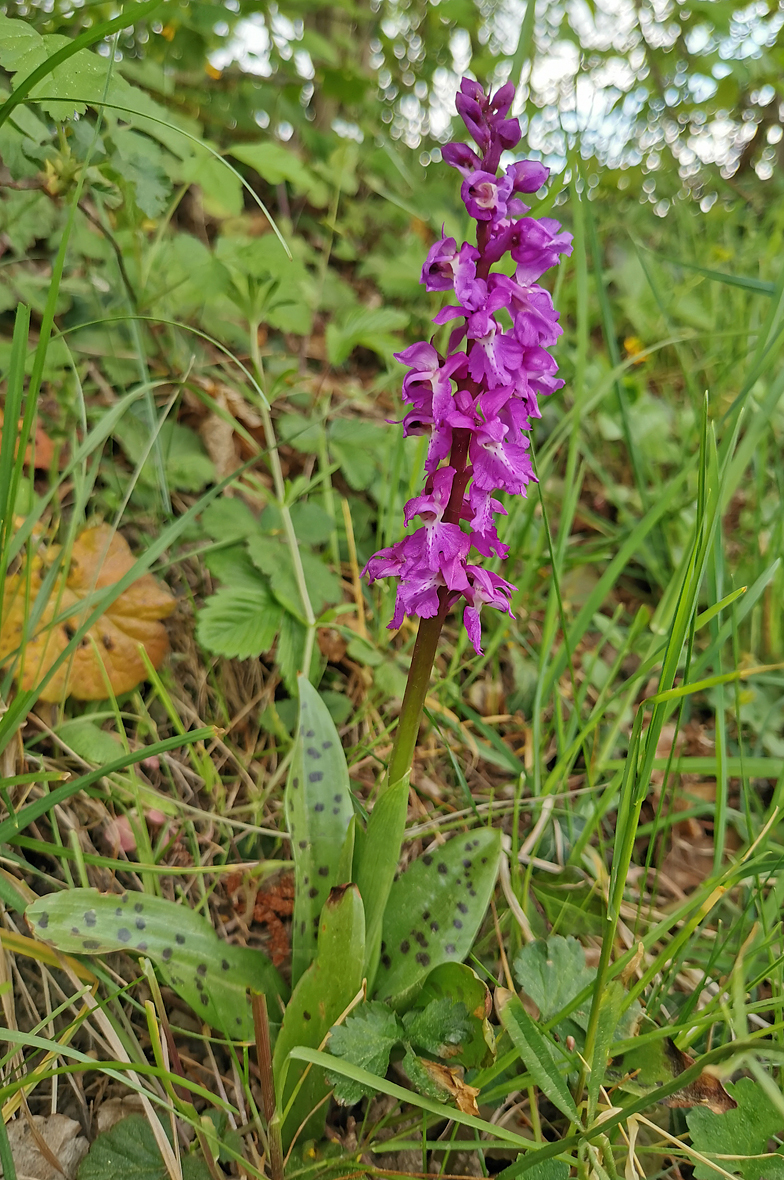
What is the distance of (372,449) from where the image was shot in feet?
8.52

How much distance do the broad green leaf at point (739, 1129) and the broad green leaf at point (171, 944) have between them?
778 mm

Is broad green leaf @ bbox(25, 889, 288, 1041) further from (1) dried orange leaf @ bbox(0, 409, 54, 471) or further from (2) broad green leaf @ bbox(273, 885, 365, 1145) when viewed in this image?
(1) dried orange leaf @ bbox(0, 409, 54, 471)

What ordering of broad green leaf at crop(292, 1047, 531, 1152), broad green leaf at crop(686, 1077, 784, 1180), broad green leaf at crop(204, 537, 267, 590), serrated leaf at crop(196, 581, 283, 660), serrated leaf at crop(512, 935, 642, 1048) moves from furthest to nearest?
broad green leaf at crop(204, 537, 267, 590) < serrated leaf at crop(196, 581, 283, 660) < serrated leaf at crop(512, 935, 642, 1048) < broad green leaf at crop(686, 1077, 784, 1180) < broad green leaf at crop(292, 1047, 531, 1152)

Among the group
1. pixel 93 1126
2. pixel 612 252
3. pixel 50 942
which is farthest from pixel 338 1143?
pixel 612 252

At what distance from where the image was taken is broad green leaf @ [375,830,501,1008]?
137cm

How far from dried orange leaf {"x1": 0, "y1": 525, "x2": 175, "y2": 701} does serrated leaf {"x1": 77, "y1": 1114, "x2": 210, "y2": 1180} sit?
0.87 meters

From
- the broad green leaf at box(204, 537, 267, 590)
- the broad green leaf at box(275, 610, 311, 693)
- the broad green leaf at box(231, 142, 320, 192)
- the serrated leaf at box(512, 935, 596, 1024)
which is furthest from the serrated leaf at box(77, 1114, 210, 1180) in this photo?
the broad green leaf at box(231, 142, 320, 192)

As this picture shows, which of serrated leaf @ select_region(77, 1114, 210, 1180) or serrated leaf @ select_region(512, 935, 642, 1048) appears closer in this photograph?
serrated leaf @ select_region(77, 1114, 210, 1180)

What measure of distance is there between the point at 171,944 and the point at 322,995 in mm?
312

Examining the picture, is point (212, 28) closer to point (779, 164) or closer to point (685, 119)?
point (685, 119)

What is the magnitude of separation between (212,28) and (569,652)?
290 centimetres

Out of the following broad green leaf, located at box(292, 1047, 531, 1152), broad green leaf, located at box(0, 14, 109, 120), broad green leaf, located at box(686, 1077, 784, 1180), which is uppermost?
broad green leaf, located at box(0, 14, 109, 120)

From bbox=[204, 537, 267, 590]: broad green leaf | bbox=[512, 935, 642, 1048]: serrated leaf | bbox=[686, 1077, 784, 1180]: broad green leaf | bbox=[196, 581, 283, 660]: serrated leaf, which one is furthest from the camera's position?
bbox=[204, 537, 267, 590]: broad green leaf

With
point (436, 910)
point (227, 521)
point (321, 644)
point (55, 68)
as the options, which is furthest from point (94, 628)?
point (55, 68)
